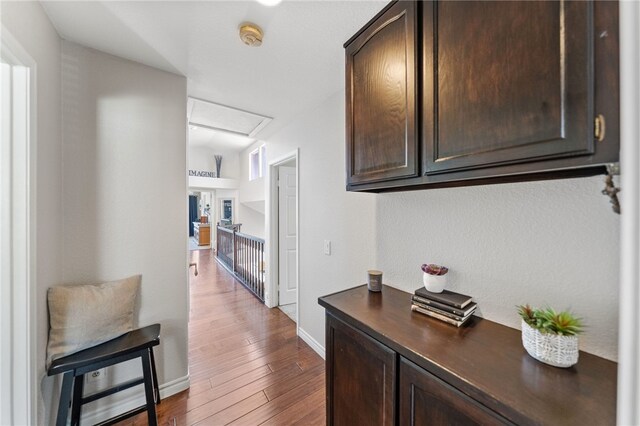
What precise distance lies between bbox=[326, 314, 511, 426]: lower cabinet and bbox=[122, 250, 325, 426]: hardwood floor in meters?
0.62

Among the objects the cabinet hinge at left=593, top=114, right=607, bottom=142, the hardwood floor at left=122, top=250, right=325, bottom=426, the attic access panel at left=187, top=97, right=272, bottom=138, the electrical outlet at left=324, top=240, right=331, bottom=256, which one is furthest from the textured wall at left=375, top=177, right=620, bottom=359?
the attic access panel at left=187, top=97, right=272, bottom=138

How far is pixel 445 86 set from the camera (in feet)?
3.00

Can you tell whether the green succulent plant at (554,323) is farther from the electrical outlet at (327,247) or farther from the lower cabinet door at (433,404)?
A: the electrical outlet at (327,247)

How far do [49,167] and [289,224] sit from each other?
2367mm

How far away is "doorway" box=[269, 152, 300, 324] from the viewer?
328 cm

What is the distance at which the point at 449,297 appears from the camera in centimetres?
114

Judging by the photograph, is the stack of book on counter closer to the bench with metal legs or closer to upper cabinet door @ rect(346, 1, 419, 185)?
upper cabinet door @ rect(346, 1, 419, 185)

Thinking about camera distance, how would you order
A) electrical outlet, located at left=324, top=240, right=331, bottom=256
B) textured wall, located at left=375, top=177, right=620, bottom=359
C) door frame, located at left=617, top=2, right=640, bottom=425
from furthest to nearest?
electrical outlet, located at left=324, top=240, right=331, bottom=256, textured wall, located at left=375, top=177, right=620, bottom=359, door frame, located at left=617, top=2, right=640, bottom=425

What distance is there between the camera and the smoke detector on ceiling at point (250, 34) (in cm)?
135

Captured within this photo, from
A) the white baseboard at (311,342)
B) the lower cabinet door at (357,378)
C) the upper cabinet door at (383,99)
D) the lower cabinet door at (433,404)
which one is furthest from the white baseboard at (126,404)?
the upper cabinet door at (383,99)

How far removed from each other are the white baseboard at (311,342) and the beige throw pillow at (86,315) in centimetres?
156

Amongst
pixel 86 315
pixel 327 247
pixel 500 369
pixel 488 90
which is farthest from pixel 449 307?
pixel 86 315

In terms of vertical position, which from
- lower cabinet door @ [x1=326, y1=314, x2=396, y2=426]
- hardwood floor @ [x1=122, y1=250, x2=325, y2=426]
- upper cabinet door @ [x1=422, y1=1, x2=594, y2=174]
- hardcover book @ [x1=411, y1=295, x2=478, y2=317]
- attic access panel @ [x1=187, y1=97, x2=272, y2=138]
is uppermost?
attic access panel @ [x1=187, y1=97, x2=272, y2=138]

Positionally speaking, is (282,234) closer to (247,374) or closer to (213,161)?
(247,374)
